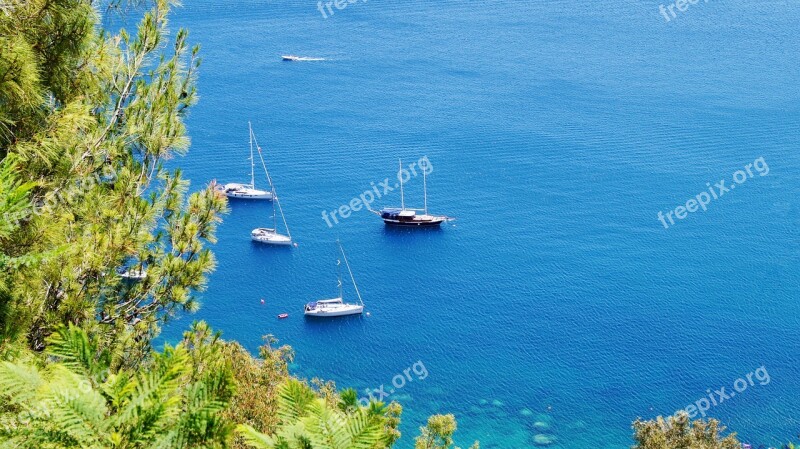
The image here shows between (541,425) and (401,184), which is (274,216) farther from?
(541,425)

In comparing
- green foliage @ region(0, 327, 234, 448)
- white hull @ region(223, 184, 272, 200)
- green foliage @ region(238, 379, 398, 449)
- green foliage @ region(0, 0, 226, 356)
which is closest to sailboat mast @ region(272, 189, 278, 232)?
white hull @ region(223, 184, 272, 200)

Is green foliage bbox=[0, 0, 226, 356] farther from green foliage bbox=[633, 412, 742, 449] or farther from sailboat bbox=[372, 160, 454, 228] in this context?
sailboat bbox=[372, 160, 454, 228]

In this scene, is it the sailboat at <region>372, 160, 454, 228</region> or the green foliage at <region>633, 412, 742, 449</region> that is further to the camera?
the sailboat at <region>372, 160, 454, 228</region>

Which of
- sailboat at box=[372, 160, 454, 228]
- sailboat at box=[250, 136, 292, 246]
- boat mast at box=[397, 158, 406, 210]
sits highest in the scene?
boat mast at box=[397, 158, 406, 210]

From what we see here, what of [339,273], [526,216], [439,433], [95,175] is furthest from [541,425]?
[95,175]

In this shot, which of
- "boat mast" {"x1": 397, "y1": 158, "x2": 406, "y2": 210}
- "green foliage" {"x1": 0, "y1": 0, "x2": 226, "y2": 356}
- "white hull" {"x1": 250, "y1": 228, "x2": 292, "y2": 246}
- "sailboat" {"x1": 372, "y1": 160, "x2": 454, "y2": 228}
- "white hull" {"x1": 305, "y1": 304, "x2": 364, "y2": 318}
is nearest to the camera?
"green foliage" {"x1": 0, "y1": 0, "x2": 226, "y2": 356}

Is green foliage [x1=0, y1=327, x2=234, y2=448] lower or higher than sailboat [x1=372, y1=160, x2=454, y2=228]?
lower

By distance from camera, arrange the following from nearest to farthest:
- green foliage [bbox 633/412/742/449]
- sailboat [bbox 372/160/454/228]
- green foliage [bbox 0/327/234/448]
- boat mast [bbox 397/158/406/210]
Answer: green foliage [bbox 0/327/234/448]
green foliage [bbox 633/412/742/449]
sailboat [bbox 372/160/454/228]
boat mast [bbox 397/158/406/210]

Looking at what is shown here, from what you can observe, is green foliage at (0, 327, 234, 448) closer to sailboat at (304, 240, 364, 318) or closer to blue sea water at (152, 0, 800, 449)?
blue sea water at (152, 0, 800, 449)

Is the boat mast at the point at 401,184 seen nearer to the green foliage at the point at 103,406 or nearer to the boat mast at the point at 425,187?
the boat mast at the point at 425,187
